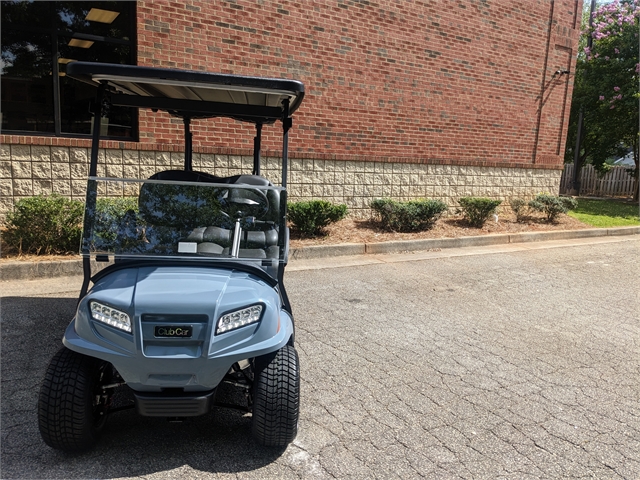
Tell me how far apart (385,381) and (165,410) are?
1.81 m

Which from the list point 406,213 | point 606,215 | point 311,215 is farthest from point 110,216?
point 606,215

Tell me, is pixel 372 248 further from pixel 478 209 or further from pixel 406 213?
pixel 478 209

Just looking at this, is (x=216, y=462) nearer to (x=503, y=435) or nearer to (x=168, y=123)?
(x=503, y=435)

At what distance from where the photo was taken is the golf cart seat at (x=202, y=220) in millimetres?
3186

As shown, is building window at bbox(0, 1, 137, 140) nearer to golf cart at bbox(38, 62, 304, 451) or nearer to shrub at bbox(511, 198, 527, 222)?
golf cart at bbox(38, 62, 304, 451)

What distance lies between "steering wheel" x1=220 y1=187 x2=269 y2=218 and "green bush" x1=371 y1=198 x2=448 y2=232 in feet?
20.4

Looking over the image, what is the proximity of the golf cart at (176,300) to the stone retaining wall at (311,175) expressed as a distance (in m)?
4.84

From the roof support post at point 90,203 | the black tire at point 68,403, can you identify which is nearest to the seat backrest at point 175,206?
the roof support post at point 90,203

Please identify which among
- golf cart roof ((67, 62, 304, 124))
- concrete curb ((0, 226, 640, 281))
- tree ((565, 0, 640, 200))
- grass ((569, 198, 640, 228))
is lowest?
concrete curb ((0, 226, 640, 281))

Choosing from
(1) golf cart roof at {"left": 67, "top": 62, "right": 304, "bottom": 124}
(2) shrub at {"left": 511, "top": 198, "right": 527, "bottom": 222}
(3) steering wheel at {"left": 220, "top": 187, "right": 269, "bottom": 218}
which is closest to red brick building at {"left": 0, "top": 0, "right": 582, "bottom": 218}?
(2) shrub at {"left": 511, "top": 198, "right": 527, "bottom": 222}

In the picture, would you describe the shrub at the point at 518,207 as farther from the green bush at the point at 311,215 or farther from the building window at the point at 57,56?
the building window at the point at 57,56

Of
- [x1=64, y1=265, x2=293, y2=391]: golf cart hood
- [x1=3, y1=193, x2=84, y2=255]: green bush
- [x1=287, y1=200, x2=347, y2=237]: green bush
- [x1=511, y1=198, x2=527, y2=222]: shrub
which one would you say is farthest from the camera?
[x1=511, y1=198, x2=527, y2=222]: shrub

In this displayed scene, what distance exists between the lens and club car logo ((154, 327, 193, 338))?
2.46 m

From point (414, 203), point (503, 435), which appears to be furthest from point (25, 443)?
point (414, 203)
